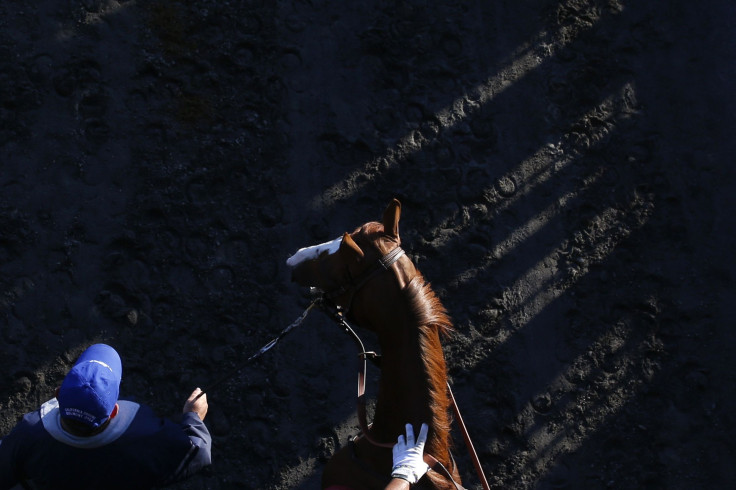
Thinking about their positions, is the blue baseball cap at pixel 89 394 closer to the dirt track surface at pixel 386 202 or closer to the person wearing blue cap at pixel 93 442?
the person wearing blue cap at pixel 93 442

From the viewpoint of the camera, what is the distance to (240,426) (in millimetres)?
4742

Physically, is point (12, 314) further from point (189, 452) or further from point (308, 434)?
point (189, 452)

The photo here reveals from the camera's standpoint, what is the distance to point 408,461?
2.91 meters

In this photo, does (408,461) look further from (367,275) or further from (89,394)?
(89,394)

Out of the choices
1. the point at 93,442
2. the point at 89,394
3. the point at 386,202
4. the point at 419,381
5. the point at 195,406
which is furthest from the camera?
the point at 386,202

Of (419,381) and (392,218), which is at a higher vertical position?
(392,218)

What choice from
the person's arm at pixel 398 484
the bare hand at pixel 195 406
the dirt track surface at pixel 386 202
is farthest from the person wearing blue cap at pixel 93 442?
the dirt track surface at pixel 386 202

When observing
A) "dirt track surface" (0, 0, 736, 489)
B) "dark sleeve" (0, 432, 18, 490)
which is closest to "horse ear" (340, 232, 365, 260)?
"dark sleeve" (0, 432, 18, 490)

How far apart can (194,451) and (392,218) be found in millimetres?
1112

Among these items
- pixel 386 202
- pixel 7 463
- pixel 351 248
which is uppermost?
pixel 351 248

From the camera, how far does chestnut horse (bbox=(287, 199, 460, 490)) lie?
120 inches

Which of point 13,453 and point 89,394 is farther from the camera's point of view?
point 13,453

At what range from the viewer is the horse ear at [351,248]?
10.1ft

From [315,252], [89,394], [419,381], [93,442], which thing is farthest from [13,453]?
[419,381]
